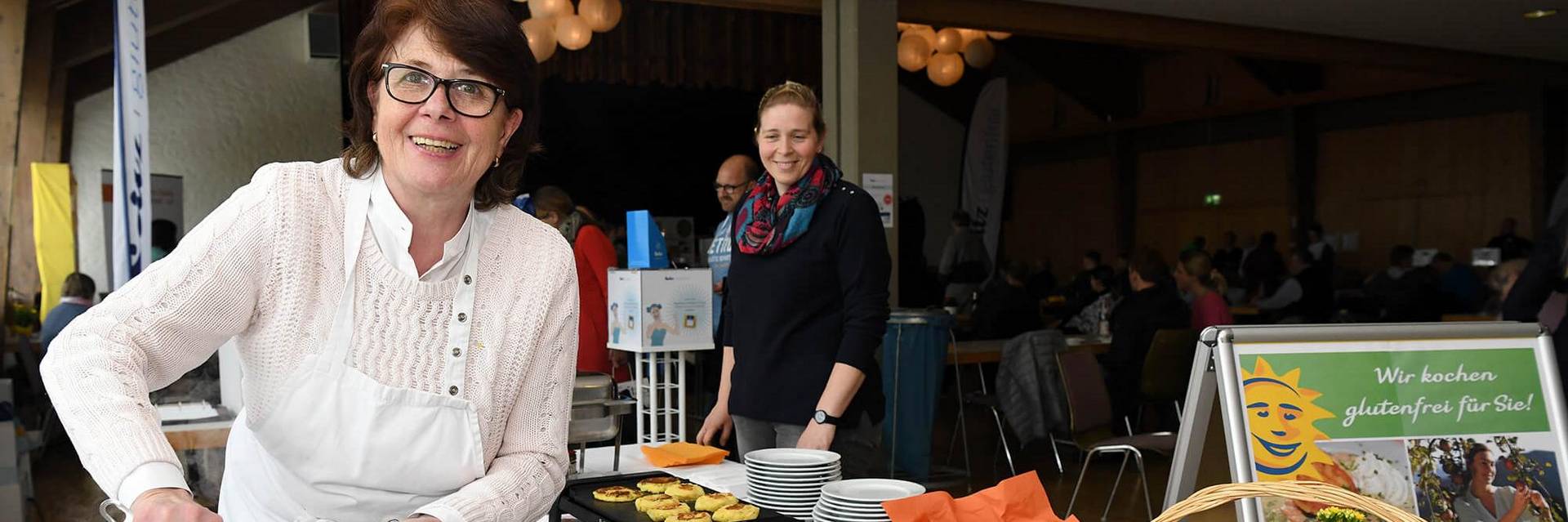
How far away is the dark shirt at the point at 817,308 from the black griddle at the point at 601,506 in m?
0.40

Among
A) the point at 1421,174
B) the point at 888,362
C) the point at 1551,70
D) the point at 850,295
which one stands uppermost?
the point at 1551,70

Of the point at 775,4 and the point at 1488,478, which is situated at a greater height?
the point at 775,4

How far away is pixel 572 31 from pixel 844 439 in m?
5.52

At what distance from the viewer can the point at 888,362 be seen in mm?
5605

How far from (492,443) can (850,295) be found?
1.28m

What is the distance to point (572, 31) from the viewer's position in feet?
24.7

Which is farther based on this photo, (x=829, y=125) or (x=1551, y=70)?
(x=1551, y=70)

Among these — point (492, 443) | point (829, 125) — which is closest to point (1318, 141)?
point (829, 125)

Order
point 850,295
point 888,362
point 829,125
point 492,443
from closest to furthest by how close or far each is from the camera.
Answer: point 492,443, point 850,295, point 888,362, point 829,125

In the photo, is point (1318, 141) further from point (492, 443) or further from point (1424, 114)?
point (492, 443)

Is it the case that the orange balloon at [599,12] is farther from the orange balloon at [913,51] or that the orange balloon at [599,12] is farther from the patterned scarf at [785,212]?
the patterned scarf at [785,212]

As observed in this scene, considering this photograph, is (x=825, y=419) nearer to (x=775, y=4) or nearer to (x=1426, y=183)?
(x=775, y=4)

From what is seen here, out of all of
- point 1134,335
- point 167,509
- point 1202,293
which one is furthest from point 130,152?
point 1202,293

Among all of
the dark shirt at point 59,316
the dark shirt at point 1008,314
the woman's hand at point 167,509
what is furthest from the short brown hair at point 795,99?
the dark shirt at point 59,316
